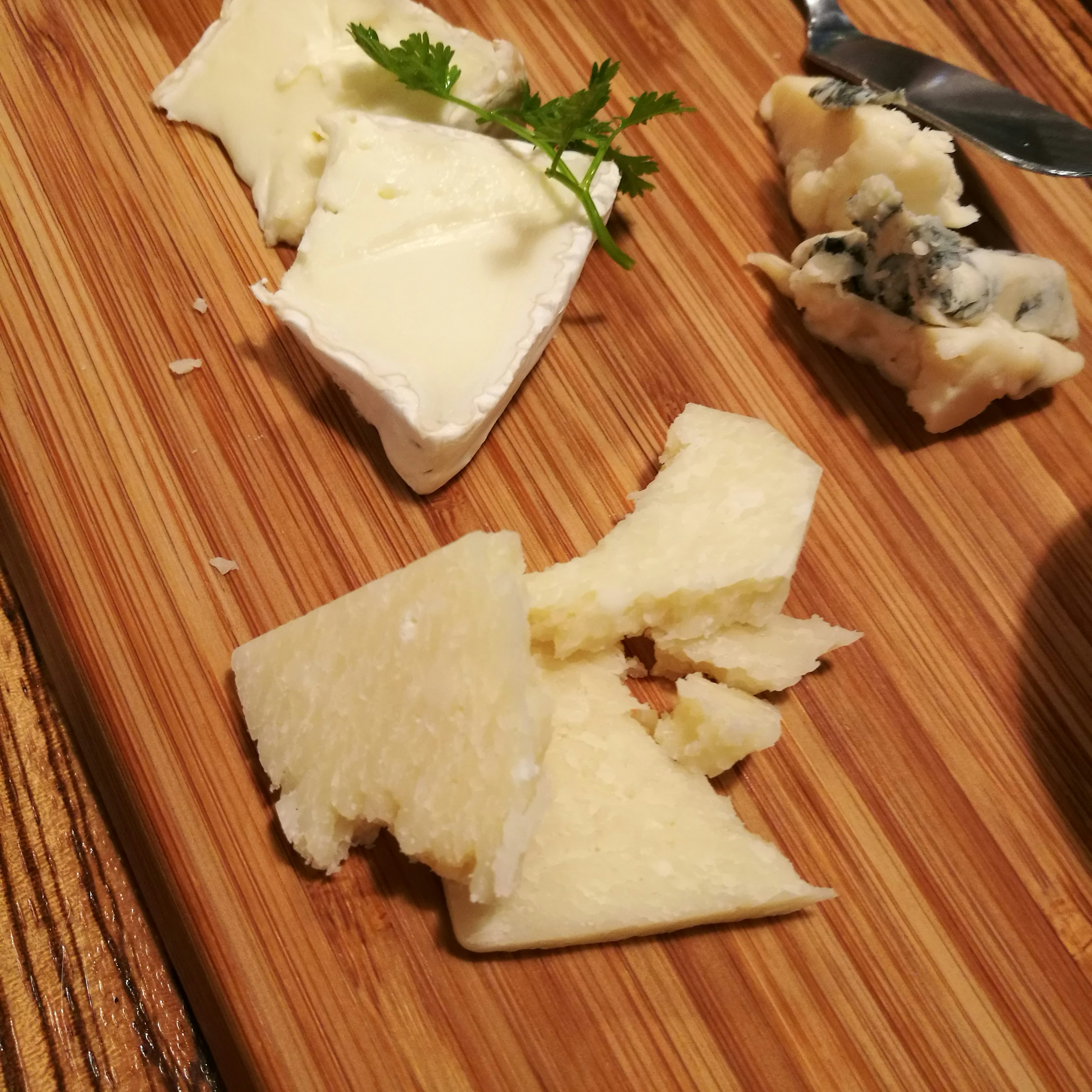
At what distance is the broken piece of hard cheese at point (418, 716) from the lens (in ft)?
3.15

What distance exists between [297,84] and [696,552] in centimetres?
99

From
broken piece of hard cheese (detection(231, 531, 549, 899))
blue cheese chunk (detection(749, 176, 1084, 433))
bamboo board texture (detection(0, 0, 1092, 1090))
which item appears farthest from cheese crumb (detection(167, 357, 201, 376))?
blue cheese chunk (detection(749, 176, 1084, 433))

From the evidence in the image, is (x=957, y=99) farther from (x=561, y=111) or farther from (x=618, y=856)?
(x=618, y=856)

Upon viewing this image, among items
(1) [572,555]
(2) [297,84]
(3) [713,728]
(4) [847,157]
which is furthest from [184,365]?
(4) [847,157]

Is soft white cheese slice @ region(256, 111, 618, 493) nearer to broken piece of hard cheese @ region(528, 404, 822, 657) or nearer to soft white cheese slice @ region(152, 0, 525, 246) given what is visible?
soft white cheese slice @ region(152, 0, 525, 246)

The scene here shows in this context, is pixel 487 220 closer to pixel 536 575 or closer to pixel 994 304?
pixel 536 575

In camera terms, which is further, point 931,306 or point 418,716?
point 931,306

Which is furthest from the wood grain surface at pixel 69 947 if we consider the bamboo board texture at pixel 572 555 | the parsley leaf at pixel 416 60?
the parsley leaf at pixel 416 60

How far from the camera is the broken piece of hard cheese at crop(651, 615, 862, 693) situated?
3.86ft

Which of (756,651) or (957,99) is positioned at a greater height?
(957,99)

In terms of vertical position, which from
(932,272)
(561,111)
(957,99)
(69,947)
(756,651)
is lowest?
(69,947)

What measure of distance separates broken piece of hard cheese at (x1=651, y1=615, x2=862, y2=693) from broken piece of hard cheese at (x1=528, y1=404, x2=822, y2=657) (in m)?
0.02

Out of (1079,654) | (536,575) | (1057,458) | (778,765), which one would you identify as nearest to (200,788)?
(536,575)

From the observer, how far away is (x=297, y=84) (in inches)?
55.0
